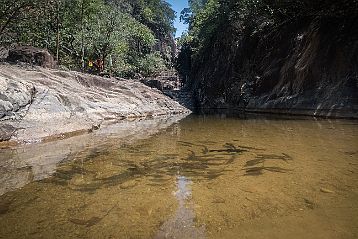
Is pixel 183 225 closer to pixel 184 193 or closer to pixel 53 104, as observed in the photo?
pixel 184 193

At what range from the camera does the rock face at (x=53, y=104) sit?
685 centimetres

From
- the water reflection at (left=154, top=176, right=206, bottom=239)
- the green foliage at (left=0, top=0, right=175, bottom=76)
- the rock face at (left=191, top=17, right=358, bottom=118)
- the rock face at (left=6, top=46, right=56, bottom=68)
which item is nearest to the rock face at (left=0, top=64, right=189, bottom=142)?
the rock face at (left=6, top=46, right=56, bottom=68)

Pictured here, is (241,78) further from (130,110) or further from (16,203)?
(16,203)

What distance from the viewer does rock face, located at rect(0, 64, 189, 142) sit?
6852mm

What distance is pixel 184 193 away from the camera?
10.0 ft

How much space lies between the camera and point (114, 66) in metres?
31.0

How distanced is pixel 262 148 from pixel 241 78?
18.2m

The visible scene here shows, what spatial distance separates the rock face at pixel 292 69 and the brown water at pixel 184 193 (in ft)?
25.4

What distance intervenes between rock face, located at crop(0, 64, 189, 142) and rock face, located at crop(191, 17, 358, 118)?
7911 millimetres

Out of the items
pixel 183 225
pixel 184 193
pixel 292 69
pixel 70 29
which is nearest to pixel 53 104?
pixel 184 193

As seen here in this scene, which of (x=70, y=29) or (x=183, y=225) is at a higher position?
(x=70, y=29)

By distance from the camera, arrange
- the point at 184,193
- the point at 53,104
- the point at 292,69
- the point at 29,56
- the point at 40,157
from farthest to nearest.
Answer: the point at 292,69 < the point at 29,56 < the point at 53,104 < the point at 40,157 < the point at 184,193

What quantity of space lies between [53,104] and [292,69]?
39.6ft

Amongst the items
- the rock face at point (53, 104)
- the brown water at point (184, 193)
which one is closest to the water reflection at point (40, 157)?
the brown water at point (184, 193)
